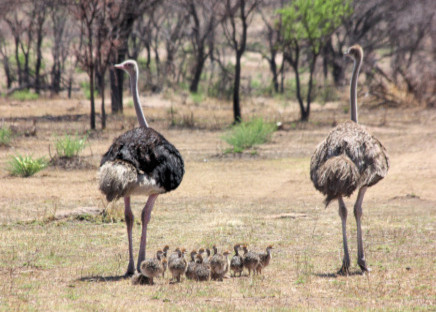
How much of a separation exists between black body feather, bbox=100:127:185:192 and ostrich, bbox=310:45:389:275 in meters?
Result: 1.43

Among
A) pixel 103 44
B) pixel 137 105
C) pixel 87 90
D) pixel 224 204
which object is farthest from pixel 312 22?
pixel 137 105

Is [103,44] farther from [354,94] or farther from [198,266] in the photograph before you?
[198,266]

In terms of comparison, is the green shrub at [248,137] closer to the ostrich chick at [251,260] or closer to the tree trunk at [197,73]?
the ostrich chick at [251,260]

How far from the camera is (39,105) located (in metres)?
30.0

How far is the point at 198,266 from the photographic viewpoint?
702cm

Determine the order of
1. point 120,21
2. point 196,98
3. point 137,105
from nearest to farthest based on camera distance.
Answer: point 137,105, point 120,21, point 196,98

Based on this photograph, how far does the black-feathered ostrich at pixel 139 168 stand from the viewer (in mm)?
6582

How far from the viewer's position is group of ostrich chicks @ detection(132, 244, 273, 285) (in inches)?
263

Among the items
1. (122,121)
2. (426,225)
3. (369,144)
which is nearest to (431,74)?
(122,121)

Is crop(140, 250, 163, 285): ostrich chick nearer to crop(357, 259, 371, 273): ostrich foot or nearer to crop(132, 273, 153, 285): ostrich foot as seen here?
crop(132, 273, 153, 285): ostrich foot

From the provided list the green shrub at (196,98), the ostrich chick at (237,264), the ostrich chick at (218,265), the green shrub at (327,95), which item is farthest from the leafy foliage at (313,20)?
the ostrich chick at (218,265)

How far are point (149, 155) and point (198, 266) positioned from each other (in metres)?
1.18

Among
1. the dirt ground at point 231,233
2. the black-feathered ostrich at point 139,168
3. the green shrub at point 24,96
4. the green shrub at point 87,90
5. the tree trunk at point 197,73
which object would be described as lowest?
the dirt ground at point 231,233

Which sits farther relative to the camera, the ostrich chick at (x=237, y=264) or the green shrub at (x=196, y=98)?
the green shrub at (x=196, y=98)
